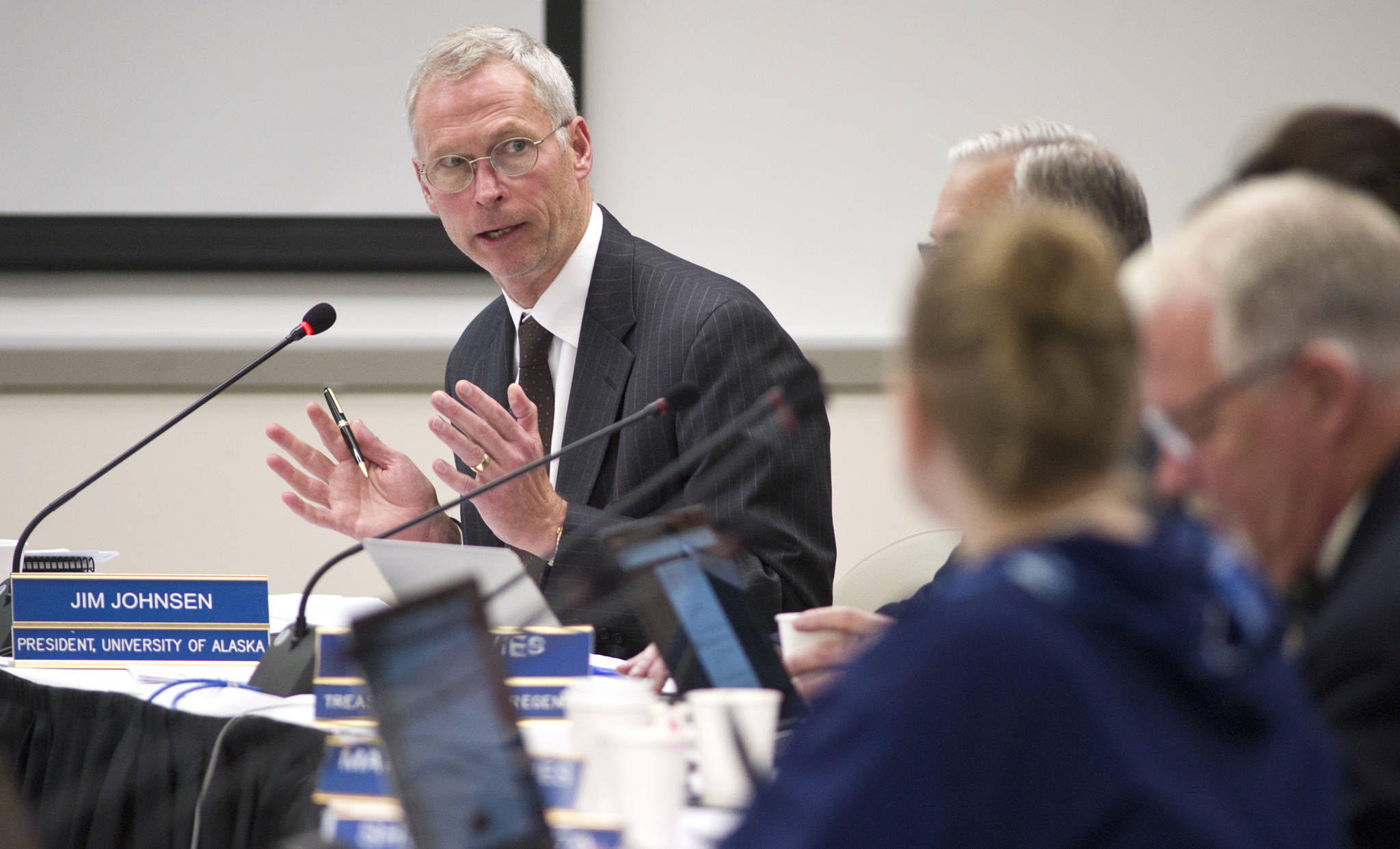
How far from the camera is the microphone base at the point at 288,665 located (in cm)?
152

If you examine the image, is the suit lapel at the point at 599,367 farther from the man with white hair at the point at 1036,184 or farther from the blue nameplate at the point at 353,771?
the blue nameplate at the point at 353,771

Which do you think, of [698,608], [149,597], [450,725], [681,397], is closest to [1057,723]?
[450,725]

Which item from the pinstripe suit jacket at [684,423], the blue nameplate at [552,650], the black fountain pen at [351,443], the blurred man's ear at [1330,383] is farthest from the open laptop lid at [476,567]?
the blurred man's ear at [1330,383]

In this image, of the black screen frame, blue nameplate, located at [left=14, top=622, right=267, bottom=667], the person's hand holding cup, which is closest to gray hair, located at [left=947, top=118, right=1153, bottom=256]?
the person's hand holding cup

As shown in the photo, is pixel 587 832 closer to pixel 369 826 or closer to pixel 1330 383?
pixel 369 826

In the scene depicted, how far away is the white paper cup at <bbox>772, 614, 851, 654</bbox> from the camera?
1.30 metres

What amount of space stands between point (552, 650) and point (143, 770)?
531 mm

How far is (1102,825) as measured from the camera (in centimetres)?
60

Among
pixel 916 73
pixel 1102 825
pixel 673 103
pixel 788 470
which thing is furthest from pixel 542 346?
pixel 1102 825

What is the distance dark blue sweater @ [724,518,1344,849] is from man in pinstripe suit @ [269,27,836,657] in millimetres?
1240

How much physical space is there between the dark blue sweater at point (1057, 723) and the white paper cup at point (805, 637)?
0.64m

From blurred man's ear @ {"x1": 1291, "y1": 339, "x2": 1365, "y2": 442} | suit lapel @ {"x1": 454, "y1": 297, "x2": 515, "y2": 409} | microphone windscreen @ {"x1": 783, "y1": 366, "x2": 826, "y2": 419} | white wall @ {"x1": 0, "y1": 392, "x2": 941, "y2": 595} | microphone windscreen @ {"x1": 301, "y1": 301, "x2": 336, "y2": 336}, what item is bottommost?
white wall @ {"x1": 0, "y1": 392, "x2": 941, "y2": 595}

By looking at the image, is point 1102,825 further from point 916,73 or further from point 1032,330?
point 916,73

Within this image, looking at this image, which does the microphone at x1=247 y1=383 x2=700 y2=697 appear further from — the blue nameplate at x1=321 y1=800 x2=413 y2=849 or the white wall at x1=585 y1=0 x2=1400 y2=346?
the white wall at x1=585 y1=0 x2=1400 y2=346
